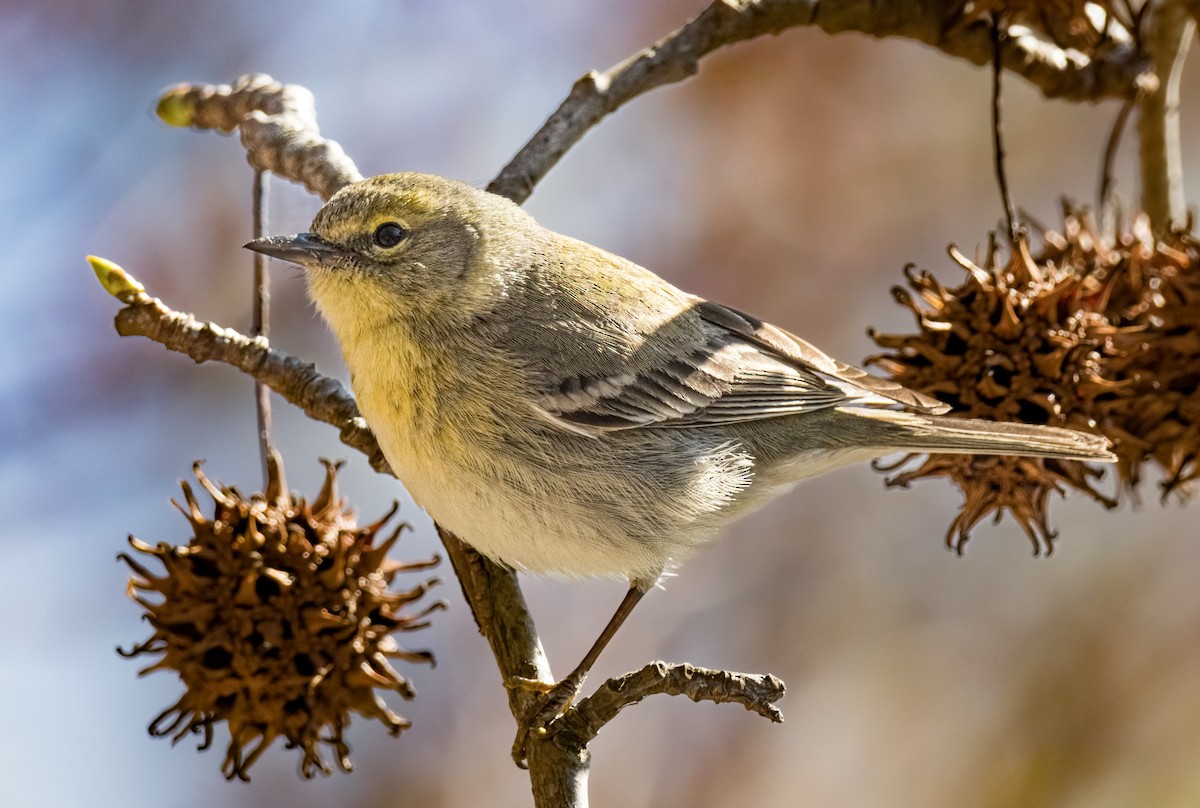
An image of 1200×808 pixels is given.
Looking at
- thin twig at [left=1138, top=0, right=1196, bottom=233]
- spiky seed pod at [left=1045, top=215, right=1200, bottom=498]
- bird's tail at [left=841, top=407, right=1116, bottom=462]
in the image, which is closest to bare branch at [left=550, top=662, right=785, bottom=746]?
bird's tail at [left=841, top=407, right=1116, bottom=462]

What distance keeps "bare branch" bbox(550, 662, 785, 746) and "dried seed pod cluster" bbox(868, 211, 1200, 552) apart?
117 centimetres

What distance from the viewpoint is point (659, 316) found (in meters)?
3.41

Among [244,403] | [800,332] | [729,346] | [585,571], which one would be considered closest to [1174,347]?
[729,346]

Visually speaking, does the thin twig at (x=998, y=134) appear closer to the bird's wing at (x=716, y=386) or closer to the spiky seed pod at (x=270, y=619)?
the bird's wing at (x=716, y=386)

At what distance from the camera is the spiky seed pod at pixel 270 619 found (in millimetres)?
2828

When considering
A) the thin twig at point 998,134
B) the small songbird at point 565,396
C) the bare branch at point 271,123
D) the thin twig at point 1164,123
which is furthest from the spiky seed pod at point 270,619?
the thin twig at point 1164,123

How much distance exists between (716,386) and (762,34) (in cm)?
103

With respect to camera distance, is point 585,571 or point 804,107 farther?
point 804,107

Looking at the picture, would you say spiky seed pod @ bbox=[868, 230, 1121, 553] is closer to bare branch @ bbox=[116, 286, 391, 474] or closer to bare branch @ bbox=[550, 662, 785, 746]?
bare branch @ bbox=[550, 662, 785, 746]

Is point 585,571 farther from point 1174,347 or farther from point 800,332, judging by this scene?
point 800,332

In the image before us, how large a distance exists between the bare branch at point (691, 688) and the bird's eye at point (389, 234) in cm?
141

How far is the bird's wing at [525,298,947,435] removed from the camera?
3.17 m

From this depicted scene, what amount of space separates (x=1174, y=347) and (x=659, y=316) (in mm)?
1365

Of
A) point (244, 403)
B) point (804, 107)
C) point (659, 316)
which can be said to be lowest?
point (659, 316)
